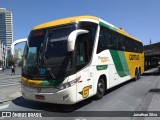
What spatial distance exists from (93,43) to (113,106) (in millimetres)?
2514

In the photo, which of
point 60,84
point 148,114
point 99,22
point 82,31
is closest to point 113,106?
point 148,114

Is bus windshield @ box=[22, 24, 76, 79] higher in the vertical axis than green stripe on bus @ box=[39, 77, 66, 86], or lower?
higher

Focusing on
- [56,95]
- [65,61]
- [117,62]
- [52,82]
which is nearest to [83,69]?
[65,61]

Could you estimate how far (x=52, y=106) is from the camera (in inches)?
358

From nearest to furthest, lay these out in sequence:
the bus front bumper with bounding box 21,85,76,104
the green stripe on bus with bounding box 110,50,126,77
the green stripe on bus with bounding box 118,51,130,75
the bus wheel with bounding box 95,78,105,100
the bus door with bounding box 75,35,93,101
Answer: the bus front bumper with bounding box 21,85,76,104
the bus door with bounding box 75,35,93,101
the bus wheel with bounding box 95,78,105,100
the green stripe on bus with bounding box 110,50,126,77
the green stripe on bus with bounding box 118,51,130,75

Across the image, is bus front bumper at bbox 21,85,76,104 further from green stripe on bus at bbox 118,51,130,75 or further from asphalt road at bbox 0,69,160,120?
green stripe on bus at bbox 118,51,130,75

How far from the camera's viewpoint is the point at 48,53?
8.17 m

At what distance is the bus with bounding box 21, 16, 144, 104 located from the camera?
7.79 meters

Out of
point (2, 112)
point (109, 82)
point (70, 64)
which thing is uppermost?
point (70, 64)

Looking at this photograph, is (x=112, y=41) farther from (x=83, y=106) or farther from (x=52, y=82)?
(x=52, y=82)

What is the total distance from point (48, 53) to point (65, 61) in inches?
29.5

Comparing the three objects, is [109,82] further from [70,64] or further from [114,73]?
[70,64]

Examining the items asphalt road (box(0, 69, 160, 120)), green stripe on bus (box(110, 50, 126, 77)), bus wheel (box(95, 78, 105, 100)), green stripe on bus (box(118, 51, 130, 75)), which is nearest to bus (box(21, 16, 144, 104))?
bus wheel (box(95, 78, 105, 100))

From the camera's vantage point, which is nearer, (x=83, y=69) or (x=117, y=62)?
(x=83, y=69)
